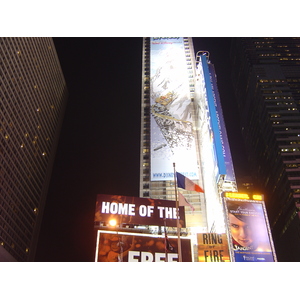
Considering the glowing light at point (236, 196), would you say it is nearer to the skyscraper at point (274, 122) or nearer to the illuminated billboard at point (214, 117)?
the illuminated billboard at point (214, 117)

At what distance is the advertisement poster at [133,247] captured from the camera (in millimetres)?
35094

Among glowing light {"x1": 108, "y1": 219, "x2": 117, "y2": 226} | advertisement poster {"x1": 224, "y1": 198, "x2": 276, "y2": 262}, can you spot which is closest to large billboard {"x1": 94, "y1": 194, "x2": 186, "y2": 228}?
glowing light {"x1": 108, "y1": 219, "x2": 117, "y2": 226}

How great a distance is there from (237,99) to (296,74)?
3613 cm

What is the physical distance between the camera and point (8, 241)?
8625 centimetres

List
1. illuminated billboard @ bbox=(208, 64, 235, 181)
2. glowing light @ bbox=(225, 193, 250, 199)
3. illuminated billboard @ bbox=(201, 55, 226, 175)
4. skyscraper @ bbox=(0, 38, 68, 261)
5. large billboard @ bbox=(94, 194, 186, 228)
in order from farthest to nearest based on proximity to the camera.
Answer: skyscraper @ bbox=(0, 38, 68, 261) → illuminated billboard @ bbox=(201, 55, 226, 175) → illuminated billboard @ bbox=(208, 64, 235, 181) → glowing light @ bbox=(225, 193, 250, 199) → large billboard @ bbox=(94, 194, 186, 228)

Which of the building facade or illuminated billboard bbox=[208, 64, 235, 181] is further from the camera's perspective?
the building facade

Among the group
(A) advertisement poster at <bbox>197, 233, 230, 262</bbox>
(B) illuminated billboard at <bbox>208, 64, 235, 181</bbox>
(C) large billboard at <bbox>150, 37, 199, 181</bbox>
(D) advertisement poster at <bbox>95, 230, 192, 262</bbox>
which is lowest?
(D) advertisement poster at <bbox>95, 230, 192, 262</bbox>

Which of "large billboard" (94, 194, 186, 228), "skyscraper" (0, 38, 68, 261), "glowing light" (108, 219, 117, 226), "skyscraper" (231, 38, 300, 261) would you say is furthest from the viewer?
"skyscraper" (231, 38, 300, 261)

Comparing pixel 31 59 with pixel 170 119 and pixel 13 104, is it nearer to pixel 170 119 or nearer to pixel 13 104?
pixel 13 104

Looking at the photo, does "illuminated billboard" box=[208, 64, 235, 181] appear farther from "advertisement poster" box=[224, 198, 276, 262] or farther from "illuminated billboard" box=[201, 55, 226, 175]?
"advertisement poster" box=[224, 198, 276, 262]

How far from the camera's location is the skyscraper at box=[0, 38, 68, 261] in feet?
279

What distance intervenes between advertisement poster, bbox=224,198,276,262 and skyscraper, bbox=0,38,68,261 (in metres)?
51.2

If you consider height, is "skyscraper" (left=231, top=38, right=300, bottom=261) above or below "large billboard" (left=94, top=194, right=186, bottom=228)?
above
